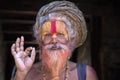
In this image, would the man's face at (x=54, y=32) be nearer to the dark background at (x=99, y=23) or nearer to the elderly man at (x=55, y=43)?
the elderly man at (x=55, y=43)

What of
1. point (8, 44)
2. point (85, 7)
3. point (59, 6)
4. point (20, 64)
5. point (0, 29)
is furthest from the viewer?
point (8, 44)

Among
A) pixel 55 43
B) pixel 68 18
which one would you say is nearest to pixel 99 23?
pixel 68 18

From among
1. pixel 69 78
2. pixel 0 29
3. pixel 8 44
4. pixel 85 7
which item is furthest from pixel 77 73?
pixel 8 44

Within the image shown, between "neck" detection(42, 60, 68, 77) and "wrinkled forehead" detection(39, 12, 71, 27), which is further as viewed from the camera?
"wrinkled forehead" detection(39, 12, 71, 27)

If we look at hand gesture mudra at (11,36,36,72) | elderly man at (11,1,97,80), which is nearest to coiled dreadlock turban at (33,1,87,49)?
elderly man at (11,1,97,80)

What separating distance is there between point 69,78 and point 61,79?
3.7 inches

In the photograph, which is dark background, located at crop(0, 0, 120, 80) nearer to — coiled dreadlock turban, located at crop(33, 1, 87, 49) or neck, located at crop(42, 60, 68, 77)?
coiled dreadlock turban, located at crop(33, 1, 87, 49)

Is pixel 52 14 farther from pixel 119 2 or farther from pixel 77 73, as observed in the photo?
pixel 119 2

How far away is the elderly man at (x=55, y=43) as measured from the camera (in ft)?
6.98

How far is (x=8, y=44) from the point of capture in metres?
7.18

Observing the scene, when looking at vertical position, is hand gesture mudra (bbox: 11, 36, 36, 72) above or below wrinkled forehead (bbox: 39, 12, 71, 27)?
below

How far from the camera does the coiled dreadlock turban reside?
2.23 metres

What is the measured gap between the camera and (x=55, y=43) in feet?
7.02

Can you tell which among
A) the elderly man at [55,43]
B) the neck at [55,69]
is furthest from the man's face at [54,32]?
the neck at [55,69]
